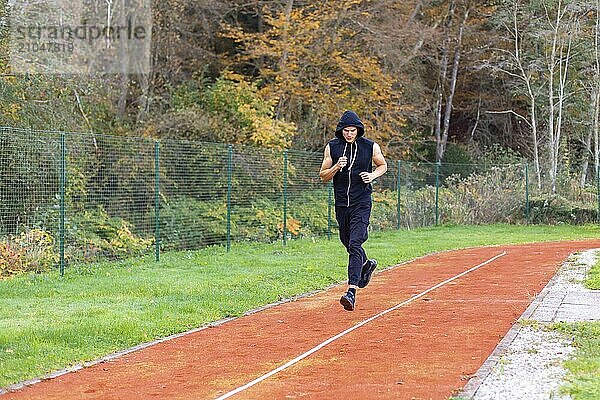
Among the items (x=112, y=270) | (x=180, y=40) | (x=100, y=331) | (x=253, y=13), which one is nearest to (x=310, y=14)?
(x=253, y=13)

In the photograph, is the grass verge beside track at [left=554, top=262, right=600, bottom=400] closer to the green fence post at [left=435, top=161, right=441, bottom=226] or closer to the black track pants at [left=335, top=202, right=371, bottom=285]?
the black track pants at [left=335, top=202, right=371, bottom=285]

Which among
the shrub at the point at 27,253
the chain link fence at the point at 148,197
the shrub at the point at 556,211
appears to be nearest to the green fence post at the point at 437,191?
the chain link fence at the point at 148,197

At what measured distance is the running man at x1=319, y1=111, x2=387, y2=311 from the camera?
10328mm

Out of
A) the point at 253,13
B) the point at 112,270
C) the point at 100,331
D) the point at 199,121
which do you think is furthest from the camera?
the point at 253,13

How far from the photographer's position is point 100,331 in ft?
30.8

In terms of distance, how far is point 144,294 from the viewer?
12.6 metres

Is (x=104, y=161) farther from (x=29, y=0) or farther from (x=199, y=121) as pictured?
(x=199, y=121)

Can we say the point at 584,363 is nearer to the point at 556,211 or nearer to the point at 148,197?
the point at 148,197

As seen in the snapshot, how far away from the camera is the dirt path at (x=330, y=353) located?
6.89m

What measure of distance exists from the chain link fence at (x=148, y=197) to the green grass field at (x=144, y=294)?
2.73ft

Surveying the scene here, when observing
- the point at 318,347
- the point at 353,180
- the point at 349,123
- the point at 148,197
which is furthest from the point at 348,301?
the point at 148,197

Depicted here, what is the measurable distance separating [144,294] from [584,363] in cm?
676

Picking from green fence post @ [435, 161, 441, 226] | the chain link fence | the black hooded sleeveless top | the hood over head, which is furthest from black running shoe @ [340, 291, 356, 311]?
green fence post @ [435, 161, 441, 226]

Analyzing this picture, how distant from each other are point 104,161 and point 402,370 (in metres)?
13.3
